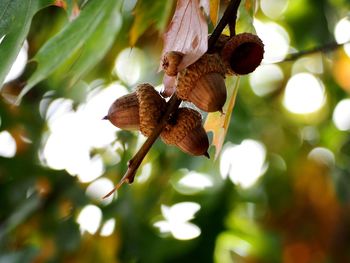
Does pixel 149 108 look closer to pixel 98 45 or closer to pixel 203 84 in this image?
pixel 203 84

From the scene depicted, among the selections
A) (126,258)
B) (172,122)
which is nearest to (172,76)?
(172,122)

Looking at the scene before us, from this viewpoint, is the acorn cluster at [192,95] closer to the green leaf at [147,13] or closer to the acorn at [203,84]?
the acorn at [203,84]

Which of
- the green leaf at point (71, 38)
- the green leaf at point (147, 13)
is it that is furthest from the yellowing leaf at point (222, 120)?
the green leaf at point (147, 13)

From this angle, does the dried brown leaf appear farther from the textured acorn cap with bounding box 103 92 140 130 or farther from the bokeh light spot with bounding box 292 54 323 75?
the bokeh light spot with bounding box 292 54 323 75

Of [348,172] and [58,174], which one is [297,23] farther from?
[58,174]

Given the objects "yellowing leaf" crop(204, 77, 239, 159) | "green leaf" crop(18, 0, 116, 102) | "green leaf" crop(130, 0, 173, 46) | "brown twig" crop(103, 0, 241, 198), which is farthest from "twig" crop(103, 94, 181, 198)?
"green leaf" crop(130, 0, 173, 46)
